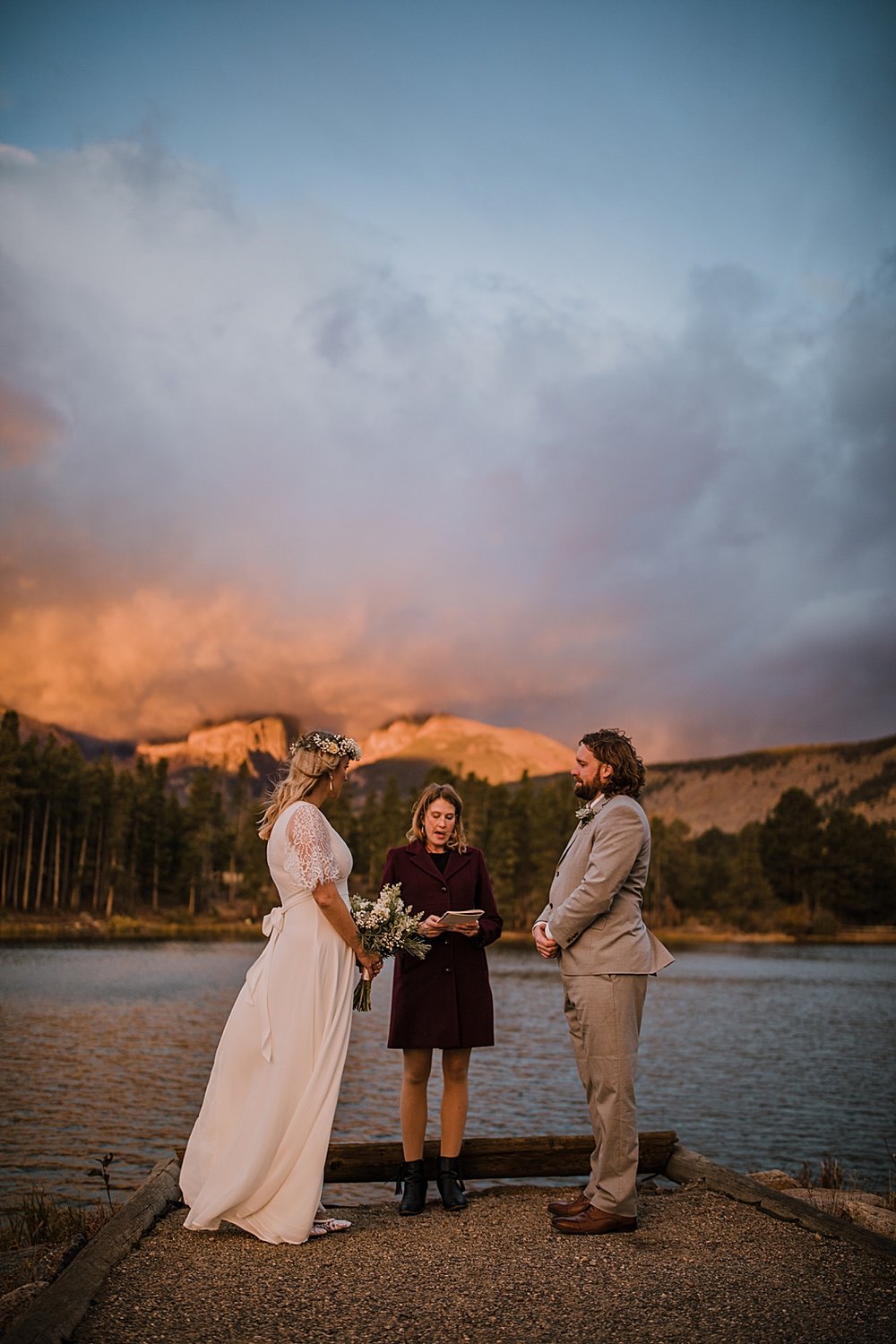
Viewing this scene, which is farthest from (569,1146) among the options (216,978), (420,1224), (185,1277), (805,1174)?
(216,978)

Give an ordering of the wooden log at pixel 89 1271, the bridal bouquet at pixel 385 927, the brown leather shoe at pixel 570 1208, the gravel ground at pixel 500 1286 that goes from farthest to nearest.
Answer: the bridal bouquet at pixel 385 927 < the brown leather shoe at pixel 570 1208 < the gravel ground at pixel 500 1286 < the wooden log at pixel 89 1271

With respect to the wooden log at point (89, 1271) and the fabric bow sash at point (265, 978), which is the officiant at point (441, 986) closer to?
the fabric bow sash at point (265, 978)

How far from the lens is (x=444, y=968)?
6.72 m

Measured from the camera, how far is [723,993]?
38.3 m

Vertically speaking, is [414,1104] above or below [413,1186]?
above

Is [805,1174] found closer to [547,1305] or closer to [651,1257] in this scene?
[651,1257]

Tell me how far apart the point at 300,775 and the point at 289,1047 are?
1.56 metres

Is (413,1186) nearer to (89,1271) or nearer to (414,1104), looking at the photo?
(414,1104)

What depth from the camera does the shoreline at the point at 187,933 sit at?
6538 cm

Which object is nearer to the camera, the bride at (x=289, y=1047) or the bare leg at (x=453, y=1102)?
the bride at (x=289, y=1047)

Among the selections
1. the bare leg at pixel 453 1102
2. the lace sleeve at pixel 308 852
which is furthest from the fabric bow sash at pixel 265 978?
the bare leg at pixel 453 1102

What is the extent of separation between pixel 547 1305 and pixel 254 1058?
2.09 meters

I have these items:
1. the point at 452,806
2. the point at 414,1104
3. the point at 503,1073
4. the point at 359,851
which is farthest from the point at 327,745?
the point at 359,851

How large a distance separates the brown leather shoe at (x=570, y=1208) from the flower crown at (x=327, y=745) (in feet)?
9.84
